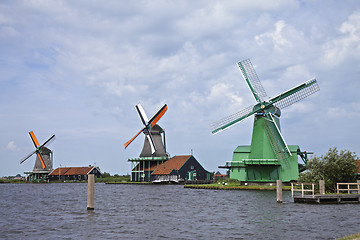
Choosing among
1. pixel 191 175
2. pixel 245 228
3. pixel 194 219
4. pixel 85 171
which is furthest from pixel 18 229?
pixel 85 171

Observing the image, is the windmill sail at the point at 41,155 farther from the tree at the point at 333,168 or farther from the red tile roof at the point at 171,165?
the tree at the point at 333,168

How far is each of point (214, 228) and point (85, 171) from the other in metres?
89.1

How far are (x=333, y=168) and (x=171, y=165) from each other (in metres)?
46.3

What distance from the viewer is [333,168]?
108 ft

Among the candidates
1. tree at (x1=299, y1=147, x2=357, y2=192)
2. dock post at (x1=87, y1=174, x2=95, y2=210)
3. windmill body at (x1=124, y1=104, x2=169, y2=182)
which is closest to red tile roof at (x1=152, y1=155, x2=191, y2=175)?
windmill body at (x1=124, y1=104, x2=169, y2=182)

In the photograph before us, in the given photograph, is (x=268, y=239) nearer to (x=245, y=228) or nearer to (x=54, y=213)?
(x=245, y=228)

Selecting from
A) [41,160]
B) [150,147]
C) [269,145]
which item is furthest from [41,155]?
[269,145]

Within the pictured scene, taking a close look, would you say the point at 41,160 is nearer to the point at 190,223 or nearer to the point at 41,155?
the point at 41,155

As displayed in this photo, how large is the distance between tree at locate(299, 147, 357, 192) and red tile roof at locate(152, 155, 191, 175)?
42791mm

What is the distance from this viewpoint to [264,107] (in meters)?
48.1

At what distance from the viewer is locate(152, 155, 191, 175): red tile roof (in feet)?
245

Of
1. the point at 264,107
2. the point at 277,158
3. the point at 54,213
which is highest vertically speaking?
the point at 264,107

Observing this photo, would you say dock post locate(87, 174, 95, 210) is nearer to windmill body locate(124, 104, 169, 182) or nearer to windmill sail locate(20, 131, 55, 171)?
windmill body locate(124, 104, 169, 182)

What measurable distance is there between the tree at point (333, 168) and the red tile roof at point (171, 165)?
1685 inches
